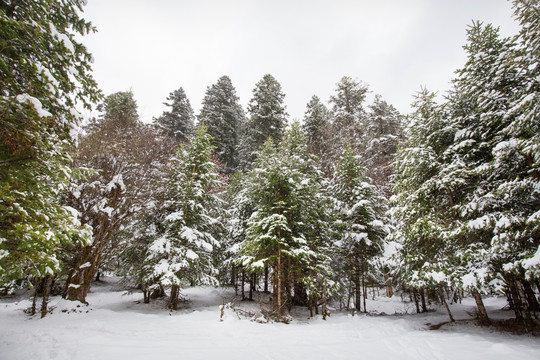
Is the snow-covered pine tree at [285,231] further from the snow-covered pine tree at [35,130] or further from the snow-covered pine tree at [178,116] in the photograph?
the snow-covered pine tree at [178,116]

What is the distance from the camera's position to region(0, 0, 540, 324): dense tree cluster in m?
5.62

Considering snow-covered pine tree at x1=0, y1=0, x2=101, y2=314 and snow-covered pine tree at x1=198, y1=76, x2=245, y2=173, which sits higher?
snow-covered pine tree at x1=198, y1=76, x2=245, y2=173

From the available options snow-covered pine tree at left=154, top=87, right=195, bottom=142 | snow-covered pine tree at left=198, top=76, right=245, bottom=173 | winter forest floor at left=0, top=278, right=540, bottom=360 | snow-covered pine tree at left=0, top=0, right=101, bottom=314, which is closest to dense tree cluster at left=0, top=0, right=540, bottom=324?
snow-covered pine tree at left=0, top=0, right=101, bottom=314

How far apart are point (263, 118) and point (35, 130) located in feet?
72.4

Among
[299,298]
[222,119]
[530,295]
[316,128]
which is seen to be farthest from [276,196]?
Result: [222,119]

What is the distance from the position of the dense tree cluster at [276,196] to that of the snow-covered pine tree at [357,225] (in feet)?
0.34

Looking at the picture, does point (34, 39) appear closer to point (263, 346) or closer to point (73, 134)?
point (73, 134)

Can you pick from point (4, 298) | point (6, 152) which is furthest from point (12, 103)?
point (4, 298)

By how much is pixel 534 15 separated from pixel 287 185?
11.3m

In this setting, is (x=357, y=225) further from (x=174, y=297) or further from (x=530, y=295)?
(x=174, y=297)

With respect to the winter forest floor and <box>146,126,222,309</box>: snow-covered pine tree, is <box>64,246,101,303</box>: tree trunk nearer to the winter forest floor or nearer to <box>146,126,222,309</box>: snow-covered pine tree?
the winter forest floor

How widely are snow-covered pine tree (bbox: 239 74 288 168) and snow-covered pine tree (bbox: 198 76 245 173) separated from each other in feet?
7.86

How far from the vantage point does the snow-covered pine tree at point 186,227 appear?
1277 cm

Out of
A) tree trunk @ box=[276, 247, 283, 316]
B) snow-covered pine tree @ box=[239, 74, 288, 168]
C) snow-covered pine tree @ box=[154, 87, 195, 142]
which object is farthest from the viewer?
snow-covered pine tree @ box=[154, 87, 195, 142]
